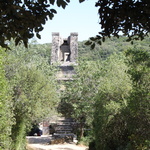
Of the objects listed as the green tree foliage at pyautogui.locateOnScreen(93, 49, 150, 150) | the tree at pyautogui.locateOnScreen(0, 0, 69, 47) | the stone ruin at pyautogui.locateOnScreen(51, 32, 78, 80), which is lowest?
the green tree foliage at pyautogui.locateOnScreen(93, 49, 150, 150)

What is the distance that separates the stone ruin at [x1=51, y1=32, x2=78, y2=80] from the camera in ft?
109

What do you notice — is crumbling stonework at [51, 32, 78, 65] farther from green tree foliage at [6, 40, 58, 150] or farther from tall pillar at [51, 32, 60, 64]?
green tree foliage at [6, 40, 58, 150]

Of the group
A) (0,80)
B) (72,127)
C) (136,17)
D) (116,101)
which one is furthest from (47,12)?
(72,127)

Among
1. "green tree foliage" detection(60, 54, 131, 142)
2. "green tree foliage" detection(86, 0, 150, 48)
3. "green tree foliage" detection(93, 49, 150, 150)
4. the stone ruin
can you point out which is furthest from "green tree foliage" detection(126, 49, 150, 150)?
the stone ruin

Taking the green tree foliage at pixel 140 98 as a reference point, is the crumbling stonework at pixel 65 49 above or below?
above

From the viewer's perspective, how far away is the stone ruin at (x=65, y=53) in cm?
3322

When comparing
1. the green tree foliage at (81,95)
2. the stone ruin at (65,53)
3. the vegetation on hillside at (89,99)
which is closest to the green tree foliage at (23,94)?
the vegetation on hillside at (89,99)

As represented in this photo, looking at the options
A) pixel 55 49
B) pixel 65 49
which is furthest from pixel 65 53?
pixel 55 49

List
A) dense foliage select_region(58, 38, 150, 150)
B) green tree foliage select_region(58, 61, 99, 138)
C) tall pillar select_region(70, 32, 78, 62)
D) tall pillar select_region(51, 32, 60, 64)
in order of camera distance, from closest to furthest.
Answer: dense foliage select_region(58, 38, 150, 150) < green tree foliage select_region(58, 61, 99, 138) < tall pillar select_region(70, 32, 78, 62) < tall pillar select_region(51, 32, 60, 64)

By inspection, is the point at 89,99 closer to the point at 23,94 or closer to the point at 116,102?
the point at 23,94

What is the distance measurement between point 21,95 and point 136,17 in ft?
51.6

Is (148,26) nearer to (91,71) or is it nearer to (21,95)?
(21,95)

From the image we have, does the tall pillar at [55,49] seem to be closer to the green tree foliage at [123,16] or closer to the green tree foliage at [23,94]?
the green tree foliage at [23,94]

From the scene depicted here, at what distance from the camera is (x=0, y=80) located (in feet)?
39.4
